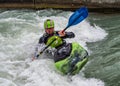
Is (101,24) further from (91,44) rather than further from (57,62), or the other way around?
(57,62)

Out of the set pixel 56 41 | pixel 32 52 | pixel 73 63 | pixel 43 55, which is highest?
pixel 56 41

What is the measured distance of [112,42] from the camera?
971cm

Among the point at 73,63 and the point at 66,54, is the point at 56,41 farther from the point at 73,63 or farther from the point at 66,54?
the point at 73,63

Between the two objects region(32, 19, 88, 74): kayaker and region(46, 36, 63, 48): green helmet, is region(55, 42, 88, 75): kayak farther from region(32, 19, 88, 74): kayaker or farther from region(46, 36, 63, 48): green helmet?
region(46, 36, 63, 48): green helmet

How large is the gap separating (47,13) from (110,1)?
2614 millimetres

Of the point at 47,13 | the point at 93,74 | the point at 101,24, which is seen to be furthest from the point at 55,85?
the point at 47,13

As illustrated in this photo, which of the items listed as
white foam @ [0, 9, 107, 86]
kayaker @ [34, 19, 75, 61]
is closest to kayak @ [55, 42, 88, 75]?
white foam @ [0, 9, 107, 86]

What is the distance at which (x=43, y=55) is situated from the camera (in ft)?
27.2

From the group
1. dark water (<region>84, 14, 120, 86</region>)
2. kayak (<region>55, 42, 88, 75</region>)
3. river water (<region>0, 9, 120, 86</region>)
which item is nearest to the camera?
kayak (<region>55, 42, 88, 75</region>)

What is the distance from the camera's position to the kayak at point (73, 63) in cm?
707

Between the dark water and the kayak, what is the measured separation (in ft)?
1.68

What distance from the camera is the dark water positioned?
744 centimetres

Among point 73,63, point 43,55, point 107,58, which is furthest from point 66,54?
point 107,58

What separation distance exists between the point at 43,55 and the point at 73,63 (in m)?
1.42
